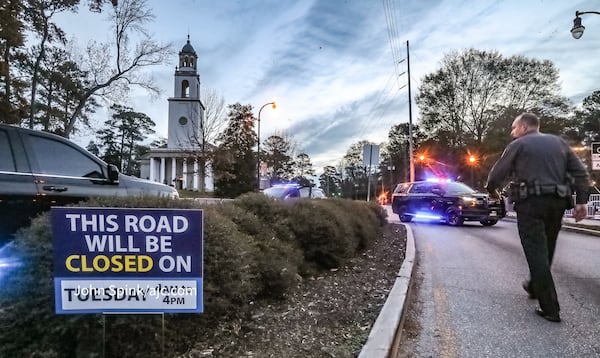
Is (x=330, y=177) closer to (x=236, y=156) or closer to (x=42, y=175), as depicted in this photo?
(x=236, y=156)

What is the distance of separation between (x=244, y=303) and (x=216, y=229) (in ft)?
2.57

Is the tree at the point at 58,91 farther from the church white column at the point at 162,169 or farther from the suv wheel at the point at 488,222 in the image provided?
the suv wheel at the point at 488,222

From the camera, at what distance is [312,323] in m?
3.53

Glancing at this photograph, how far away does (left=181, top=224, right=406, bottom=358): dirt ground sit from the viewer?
2922 mm

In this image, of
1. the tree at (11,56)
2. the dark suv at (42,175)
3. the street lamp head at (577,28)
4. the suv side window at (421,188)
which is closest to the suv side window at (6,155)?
the dark suv at (42,175)

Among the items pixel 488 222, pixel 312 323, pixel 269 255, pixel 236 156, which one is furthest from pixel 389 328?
pixel 236 156

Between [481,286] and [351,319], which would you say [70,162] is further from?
[481,286]

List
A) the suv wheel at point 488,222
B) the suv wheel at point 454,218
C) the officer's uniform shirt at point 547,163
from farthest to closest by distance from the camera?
1. the suv wheel at point 488,222
2. the suv wheel at point 454,218
3. the officer's uniform shirt at point 547,163

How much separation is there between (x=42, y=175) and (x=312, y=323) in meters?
3.68

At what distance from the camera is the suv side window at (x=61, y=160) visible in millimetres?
5035

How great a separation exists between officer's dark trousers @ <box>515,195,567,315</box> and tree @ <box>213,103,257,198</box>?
37281 millimetres

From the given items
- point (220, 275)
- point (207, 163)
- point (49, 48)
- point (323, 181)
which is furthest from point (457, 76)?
point (323, 181)

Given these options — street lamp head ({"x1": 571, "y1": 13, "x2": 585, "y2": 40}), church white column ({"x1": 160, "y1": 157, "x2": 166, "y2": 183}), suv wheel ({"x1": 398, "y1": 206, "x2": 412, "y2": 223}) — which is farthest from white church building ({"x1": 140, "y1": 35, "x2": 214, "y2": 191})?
street lamp head ({"x1": 571, "y1": 13, "x2": 585, "y2": 40})

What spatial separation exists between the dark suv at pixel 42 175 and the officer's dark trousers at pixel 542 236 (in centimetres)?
346
